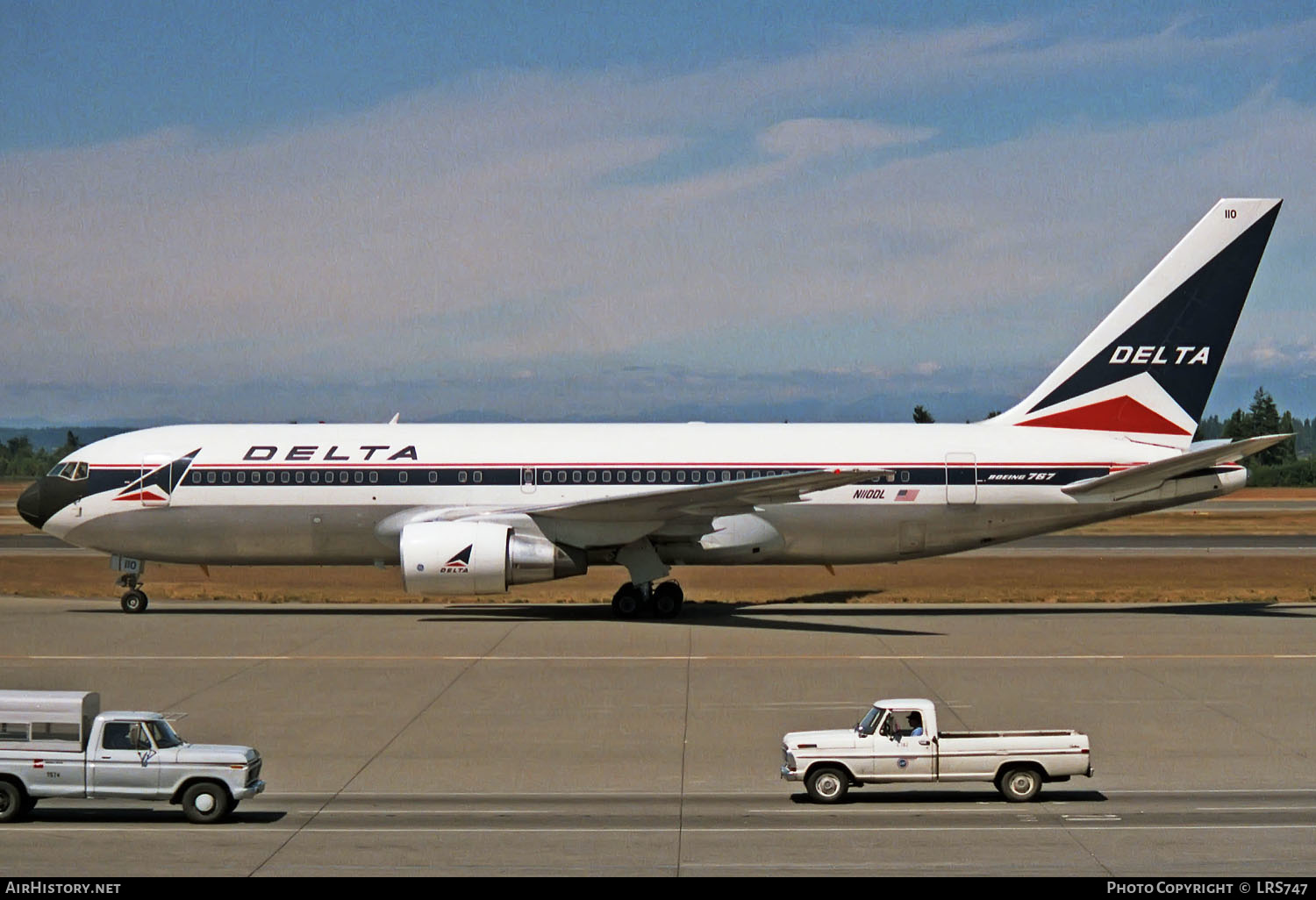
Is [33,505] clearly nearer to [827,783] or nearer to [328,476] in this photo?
[328,476]

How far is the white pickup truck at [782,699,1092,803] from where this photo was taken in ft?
45.5

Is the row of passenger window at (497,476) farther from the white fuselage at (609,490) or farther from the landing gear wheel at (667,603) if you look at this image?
the landing gear wheel at (667,603)

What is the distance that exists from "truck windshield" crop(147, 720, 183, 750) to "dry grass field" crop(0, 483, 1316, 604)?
22.2 metres

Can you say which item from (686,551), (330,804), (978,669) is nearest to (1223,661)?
(978,669)

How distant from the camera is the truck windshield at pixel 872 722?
46.7 ft

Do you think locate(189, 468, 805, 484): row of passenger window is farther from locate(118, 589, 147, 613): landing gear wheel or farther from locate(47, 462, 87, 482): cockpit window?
locate(118, 589, 147, 613): landing gear wheel

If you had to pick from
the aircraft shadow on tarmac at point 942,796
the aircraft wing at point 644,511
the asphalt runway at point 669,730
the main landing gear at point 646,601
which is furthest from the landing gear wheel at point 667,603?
the aircraft shadow on tarmac at point 942,796

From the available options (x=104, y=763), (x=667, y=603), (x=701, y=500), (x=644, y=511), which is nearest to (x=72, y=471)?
(x=644, y=511)

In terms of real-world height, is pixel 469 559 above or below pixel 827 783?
above

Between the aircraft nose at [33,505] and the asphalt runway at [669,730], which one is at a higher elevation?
the aircraft nose at [33,505]

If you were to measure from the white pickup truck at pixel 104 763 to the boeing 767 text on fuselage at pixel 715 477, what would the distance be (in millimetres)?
17476

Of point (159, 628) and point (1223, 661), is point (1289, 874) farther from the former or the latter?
point (159, 628)

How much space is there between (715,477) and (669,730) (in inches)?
544

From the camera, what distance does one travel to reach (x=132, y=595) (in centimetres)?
3234
